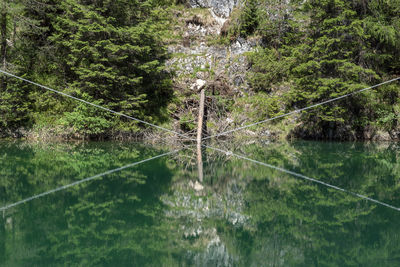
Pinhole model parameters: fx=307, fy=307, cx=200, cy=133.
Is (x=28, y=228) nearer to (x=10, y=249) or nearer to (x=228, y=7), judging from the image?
(x=10, y=249)

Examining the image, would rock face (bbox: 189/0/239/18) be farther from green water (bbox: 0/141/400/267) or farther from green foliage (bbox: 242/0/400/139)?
green water (bbox: 0/141/400/267)

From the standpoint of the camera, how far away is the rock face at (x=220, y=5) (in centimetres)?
1819

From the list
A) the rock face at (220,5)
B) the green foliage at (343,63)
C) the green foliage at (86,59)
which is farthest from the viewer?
the rock face at (220,5)

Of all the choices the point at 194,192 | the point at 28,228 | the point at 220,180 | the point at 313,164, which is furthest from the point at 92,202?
the point at 313,164

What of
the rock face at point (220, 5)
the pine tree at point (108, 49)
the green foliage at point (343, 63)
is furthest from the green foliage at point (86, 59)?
the green foliage at point (343, 63)

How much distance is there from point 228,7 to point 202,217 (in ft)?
56.2

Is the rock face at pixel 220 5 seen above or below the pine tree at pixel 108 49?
above

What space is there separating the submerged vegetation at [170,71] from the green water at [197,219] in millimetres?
7308

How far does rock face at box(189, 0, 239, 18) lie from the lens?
59.7 ft

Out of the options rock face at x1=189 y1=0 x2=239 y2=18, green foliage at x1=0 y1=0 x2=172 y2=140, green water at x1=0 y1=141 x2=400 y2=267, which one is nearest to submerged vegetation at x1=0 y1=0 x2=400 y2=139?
green foliage at x1=0 y1=0 x2=172 y2=140

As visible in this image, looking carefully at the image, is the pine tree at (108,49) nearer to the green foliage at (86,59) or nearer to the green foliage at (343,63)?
the green foliage at (86,59)

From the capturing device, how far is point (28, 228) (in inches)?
117

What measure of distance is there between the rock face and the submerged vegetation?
2525 mm

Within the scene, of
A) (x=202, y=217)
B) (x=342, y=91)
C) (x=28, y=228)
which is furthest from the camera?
(x=342, y=91)
